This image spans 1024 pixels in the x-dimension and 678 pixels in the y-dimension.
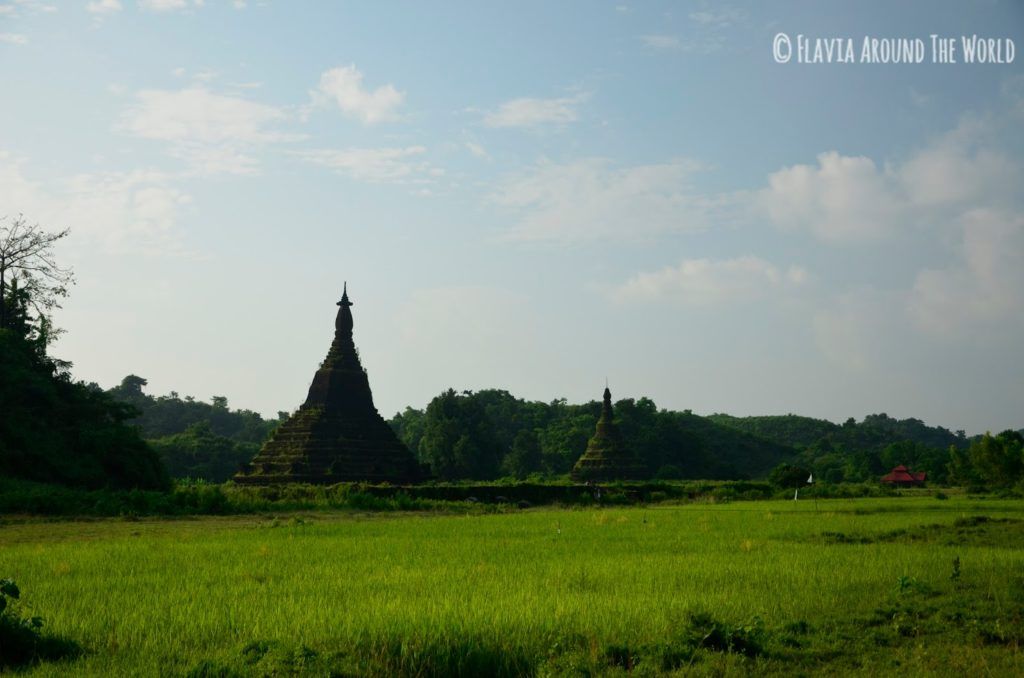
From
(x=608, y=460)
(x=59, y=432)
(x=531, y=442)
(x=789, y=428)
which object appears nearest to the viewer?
(x=59, y=432)

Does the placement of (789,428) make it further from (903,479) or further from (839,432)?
(903,479)

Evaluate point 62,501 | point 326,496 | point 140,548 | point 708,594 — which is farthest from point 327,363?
point 708,594

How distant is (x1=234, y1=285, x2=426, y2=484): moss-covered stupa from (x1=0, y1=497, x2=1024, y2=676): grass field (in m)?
28.2

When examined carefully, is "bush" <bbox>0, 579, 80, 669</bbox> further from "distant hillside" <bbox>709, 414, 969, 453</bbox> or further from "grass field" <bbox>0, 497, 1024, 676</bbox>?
"distant hillside" <bbox>709, 414, 969, 453</bbox>

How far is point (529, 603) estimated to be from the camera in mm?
10305

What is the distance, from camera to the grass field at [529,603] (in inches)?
322

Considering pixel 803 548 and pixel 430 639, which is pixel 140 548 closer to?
pixel 430 639

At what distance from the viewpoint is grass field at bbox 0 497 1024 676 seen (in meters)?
8.17

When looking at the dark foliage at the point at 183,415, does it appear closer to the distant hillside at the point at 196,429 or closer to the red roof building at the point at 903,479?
the distant hillside at the point at 196,429

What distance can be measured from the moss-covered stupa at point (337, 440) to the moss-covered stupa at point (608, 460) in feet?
55.9

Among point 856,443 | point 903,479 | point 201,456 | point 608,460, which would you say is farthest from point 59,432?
point 856,443

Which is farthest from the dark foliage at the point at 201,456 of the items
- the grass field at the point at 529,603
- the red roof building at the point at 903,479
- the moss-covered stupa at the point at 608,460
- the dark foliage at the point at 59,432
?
the red roof building at the point at 903,479

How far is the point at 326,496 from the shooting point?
36.6m

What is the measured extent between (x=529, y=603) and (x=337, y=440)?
39.6 meters
